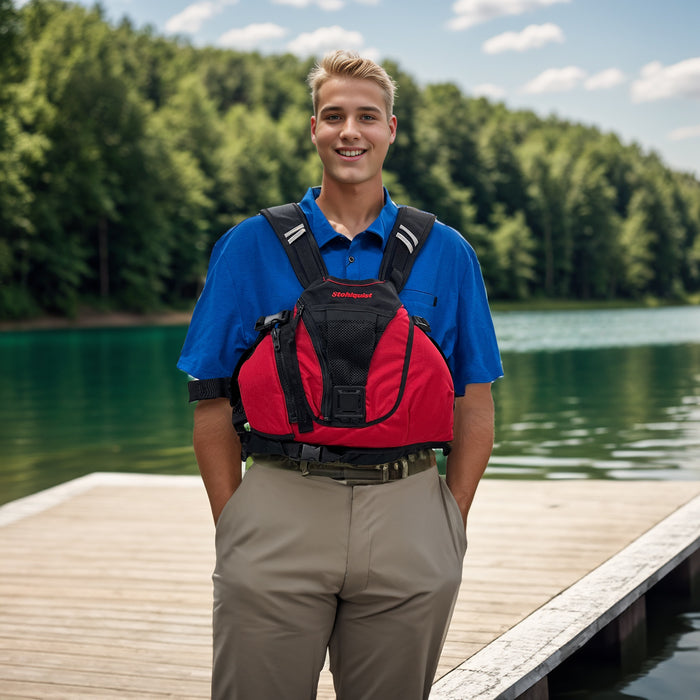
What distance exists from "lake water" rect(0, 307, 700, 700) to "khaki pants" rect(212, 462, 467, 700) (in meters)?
2.74

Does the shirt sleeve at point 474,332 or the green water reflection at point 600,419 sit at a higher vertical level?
the shirt sleeve at point 474,332

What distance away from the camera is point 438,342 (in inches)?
87.0

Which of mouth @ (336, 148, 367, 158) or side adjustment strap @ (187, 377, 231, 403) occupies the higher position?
mouth @ (336, 148, 367, 158)

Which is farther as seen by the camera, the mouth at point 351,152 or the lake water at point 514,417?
the lake water at point 514,417

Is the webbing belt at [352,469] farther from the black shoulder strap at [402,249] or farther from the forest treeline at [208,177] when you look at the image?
the forest treeline at [208,177]

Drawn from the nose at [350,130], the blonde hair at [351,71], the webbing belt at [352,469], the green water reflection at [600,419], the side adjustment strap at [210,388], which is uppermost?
the blonde hair at [351,71]

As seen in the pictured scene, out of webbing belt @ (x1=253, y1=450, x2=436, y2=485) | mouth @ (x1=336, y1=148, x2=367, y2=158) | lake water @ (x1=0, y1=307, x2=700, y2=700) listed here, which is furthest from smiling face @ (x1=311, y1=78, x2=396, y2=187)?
lake water @ (x1=0, y1=307, x2=700, y2=700)

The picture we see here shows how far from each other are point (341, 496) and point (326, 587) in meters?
0.18

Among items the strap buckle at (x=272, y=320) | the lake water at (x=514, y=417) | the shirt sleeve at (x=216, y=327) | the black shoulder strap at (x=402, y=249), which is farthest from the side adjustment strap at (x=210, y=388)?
the lake water at (x=514, y=417)

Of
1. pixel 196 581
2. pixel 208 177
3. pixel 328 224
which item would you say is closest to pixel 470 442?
pixel 328 224

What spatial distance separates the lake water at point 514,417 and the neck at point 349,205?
3.04 meters

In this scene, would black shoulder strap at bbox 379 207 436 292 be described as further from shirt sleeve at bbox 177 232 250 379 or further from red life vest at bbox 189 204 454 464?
shirt sleeve at bbox 177 232 250 379

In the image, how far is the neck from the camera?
7.31 ft

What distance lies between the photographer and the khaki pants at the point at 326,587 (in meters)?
2.05
